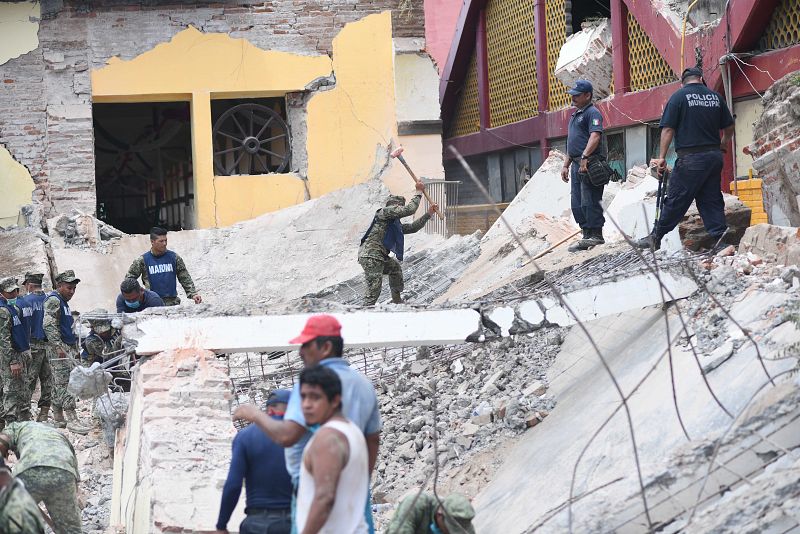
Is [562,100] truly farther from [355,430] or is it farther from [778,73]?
[355,430]

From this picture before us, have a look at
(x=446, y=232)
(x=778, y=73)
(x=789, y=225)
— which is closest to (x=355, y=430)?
(x=789, y=225)

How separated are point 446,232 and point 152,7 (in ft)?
17.9

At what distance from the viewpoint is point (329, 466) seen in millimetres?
4121

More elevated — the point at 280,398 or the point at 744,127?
the point at 744,127

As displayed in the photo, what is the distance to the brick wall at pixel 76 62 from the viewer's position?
52.7ft

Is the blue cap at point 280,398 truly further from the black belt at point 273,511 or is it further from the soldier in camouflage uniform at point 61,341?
the soldier in camouflage uniform at point 61,341

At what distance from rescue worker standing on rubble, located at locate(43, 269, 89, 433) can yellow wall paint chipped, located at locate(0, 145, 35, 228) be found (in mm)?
5170

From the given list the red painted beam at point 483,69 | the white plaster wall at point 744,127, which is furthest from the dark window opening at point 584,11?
the white plaster wall at point 744,127

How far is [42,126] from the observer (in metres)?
16.2

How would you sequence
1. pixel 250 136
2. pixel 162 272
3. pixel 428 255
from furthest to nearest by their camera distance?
1. pixel 250 136
2. pixel 428 255
3. pixel 162 272

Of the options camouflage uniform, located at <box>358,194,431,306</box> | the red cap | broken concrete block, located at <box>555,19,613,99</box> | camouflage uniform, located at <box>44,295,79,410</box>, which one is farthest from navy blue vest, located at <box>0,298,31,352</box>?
broken concrete block, located at <box>555,19,613,99</box>

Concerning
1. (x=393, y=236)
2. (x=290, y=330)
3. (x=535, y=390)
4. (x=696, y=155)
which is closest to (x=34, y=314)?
(x=393, y=236)

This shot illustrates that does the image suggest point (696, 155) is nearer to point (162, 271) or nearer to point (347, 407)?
point (347, 407)

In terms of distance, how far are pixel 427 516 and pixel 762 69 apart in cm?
785
